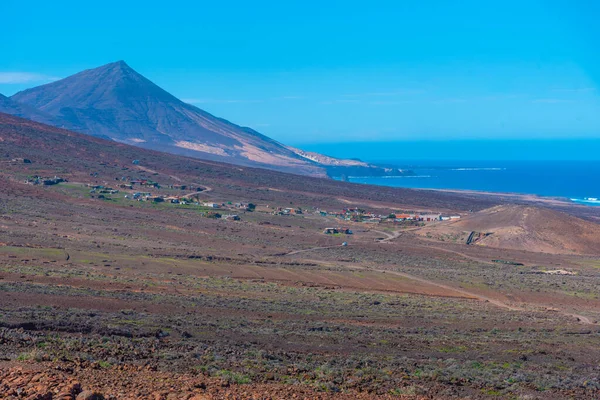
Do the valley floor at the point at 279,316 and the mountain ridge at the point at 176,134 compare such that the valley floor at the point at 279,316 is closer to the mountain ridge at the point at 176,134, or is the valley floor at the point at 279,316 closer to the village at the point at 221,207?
the village at the point at 221,207

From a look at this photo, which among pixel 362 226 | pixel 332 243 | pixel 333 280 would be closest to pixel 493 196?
pixel 362 226

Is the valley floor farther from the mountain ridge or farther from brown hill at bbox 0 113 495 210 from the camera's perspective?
the mountain ridge

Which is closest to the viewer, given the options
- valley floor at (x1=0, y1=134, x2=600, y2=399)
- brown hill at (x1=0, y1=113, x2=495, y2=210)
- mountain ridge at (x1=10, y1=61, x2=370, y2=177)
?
valley floor at (x1=0, y1=134, x2=600, y2=399)

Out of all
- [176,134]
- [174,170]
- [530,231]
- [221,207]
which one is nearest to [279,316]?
[530,231]

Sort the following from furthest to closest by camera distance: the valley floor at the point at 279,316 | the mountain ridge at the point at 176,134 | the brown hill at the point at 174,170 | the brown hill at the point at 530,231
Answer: the mountain ridge at the point at 176,134 < the brown hill at the point at 174,170 < the brown hill at the point at 530,231 < the valley floor at the point at 279,316

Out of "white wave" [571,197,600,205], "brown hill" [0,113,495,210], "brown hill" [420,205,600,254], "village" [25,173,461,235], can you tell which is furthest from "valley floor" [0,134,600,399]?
"white wave" [571,197,600,205]

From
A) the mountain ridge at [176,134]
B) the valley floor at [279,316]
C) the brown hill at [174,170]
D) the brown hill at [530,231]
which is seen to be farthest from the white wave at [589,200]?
the valley floor at [279,316]

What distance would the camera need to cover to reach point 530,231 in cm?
5944

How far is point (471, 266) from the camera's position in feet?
147

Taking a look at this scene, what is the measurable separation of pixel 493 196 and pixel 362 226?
64032 millimetres

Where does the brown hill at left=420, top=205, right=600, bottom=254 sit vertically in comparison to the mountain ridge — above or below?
below

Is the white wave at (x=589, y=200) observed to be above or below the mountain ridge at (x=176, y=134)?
below

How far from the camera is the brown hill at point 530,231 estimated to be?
57125 mm

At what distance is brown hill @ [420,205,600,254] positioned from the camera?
57.1 meters
